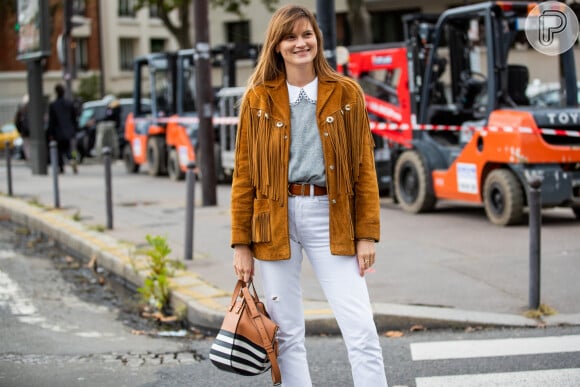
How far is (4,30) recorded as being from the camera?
48.2 m

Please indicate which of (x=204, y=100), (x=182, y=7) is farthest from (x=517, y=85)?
(x=182, y=7)

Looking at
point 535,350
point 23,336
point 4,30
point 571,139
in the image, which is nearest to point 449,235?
point 571,139

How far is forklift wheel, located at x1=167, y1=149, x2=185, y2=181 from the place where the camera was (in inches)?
747

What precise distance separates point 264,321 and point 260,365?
7.5 inches

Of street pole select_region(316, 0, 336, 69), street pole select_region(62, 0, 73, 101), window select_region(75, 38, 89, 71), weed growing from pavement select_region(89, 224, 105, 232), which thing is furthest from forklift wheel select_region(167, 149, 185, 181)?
window select_region(75, 38, 89, 71)

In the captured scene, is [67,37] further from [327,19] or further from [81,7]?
[81,7]

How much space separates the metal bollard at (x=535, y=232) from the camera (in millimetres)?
6590

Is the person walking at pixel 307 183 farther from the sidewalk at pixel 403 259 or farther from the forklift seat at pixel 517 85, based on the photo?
the forklift seat at pixel 517 85

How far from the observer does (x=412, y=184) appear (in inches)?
495

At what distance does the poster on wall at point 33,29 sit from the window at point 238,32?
22.0 m

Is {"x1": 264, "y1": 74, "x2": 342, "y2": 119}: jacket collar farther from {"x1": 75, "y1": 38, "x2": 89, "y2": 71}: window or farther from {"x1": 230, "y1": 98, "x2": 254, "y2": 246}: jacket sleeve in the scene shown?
{"x1": 75, "y1": 38, "x2": 89, "y2": 71}: window

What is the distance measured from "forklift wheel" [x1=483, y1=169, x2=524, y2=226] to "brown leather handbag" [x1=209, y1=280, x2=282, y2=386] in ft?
23.0

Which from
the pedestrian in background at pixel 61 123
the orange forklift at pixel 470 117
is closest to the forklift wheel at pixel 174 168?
the pedestrian in background at pixel 61 123

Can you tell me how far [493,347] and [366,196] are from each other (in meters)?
2.40
